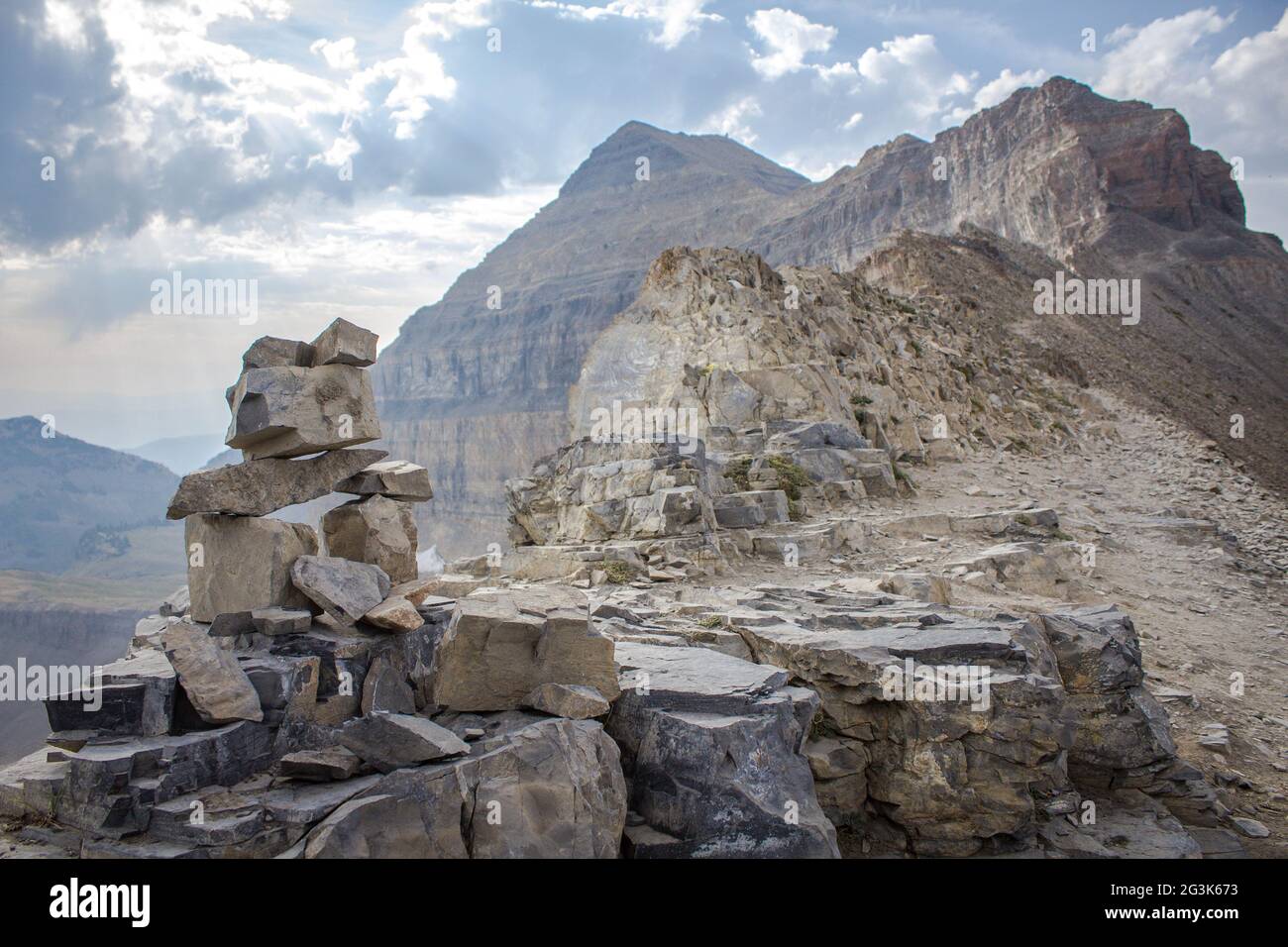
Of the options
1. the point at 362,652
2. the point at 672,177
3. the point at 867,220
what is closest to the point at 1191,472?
the point at 362,652

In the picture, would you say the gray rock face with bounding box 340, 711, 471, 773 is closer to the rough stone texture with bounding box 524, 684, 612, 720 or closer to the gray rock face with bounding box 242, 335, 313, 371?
the rough stone texture with bounding box 524, 684, 612, 720

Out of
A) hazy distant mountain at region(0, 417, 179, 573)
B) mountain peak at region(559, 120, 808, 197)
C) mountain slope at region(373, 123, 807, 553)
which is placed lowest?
hazy distant mountain at region(0, 417, 179, 573)

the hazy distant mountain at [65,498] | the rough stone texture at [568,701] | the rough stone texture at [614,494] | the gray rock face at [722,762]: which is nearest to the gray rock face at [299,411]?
the rough stone texture at [568,701]

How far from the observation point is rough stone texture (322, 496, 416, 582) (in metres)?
6.96

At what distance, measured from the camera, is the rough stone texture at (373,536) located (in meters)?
6.96

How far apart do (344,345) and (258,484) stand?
1.31 metres

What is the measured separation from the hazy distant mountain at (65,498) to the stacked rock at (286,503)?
375 ft

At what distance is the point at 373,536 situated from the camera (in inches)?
275

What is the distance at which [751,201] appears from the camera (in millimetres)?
132125

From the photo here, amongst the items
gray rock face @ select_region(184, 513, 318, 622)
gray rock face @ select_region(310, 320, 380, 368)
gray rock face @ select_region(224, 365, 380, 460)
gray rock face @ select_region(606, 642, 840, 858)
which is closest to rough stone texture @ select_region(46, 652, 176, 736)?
gray rock face @ select_region(184, 513, 318, 622)

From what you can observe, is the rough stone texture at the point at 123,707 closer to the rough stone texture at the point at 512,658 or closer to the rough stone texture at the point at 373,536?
the rough stone texture at the point at 512,658

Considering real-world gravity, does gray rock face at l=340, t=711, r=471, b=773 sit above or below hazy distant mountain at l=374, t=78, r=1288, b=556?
below

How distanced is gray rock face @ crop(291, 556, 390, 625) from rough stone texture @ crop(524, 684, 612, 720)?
1.55 m

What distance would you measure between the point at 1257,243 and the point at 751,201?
74.8 metres
